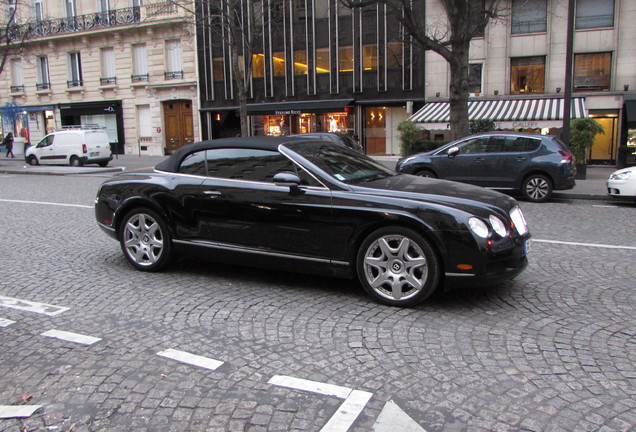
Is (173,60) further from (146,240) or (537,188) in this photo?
(146,240)

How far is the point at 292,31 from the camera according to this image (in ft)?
99.3

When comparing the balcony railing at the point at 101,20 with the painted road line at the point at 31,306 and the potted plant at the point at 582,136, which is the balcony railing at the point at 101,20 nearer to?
the potted plant at the point at 582,136

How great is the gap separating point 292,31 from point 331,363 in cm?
2906

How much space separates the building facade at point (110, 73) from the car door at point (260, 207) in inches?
1125

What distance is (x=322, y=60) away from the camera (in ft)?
98.0

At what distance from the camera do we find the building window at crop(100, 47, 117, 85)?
118 ft

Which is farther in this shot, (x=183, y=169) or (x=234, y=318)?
(x=183, y=169)

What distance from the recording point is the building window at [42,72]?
3831 cm

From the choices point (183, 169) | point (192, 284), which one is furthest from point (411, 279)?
point (183, 169)

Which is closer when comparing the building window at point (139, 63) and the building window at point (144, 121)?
the building window at point (139, 63)

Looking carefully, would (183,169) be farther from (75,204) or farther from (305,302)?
(75,204)

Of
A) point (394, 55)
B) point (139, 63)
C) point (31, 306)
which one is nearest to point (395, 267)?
point (31, 306)

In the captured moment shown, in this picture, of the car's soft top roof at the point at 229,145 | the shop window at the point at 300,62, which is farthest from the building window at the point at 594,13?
the car's soft top roof at the point at 229,145

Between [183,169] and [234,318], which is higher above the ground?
[183,169]
